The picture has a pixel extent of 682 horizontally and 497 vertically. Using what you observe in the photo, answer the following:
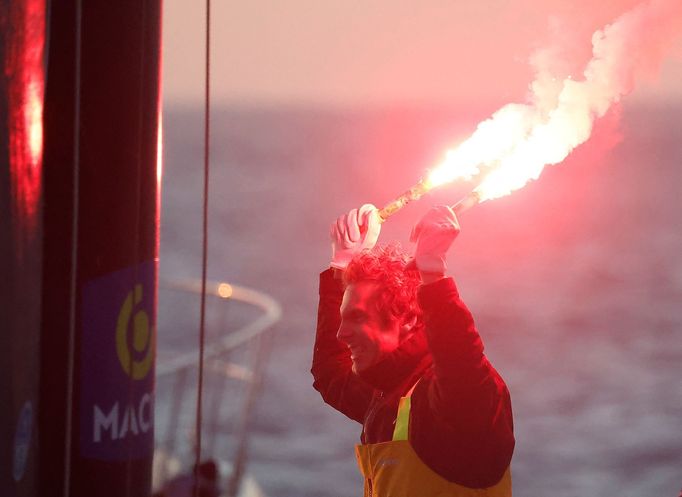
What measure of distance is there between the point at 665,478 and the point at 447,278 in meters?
20.0

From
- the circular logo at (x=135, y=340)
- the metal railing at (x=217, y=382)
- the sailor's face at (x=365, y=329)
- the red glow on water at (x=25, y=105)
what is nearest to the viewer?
the red glow on water at (x=25, y=105)

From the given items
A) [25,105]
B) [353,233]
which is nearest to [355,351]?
[353,233]

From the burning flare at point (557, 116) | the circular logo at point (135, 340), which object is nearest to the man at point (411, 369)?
the burning flare at point (557, 116)

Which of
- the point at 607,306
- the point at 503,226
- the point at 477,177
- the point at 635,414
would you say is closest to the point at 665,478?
the point at 635,414

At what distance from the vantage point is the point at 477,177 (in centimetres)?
347

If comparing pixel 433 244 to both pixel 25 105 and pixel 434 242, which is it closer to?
pixel 434 242

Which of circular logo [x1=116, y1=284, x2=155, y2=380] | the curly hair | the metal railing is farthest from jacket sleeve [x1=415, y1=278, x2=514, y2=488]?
the metal railing

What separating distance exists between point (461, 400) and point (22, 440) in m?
1.01

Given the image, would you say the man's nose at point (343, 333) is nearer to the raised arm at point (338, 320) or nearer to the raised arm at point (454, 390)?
the raised arm at point (338, 320)

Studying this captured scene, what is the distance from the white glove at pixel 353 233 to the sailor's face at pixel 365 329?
161 millimetres

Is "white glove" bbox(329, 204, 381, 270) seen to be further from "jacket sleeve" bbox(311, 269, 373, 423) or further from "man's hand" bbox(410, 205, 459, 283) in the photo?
"man's hand" bbox(410, 205, 459, 283)

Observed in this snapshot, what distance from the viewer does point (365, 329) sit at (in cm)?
330

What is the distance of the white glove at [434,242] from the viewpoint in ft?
10.1

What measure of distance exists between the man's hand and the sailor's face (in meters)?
0.25
